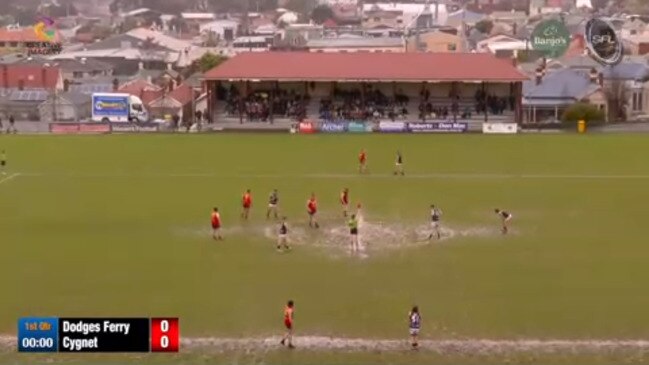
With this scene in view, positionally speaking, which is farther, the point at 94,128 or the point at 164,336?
the point at 94,128

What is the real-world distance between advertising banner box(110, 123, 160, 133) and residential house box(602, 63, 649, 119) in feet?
101

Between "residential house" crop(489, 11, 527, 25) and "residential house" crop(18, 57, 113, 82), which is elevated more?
"residential house" crop(489, 11, 527, 25)

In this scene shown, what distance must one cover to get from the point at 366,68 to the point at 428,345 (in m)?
45.5

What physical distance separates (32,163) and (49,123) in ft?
58.4

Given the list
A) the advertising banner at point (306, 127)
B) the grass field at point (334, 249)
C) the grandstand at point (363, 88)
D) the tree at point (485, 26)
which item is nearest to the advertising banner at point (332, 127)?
the advertising banner at point (306, 127)

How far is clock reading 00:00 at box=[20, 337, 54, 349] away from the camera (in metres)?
16.6

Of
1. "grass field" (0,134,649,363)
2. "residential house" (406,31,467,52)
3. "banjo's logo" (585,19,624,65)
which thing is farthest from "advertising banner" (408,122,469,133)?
"residential house" (406,31,467,52)

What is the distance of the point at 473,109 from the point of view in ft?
207

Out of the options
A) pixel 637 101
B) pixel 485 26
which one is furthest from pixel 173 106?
pixel 485 26

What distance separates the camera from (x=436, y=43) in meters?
107

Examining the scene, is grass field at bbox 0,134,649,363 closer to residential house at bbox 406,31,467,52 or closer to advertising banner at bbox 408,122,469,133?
advertising banner at bbox 408,122,469,133

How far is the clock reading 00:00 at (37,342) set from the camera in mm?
16562

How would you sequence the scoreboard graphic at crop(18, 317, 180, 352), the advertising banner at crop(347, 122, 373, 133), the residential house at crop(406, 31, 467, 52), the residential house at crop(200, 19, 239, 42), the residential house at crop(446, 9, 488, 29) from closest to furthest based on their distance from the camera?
the scoreboard graphic at crop(18, 317, 180, 352) < the advertising banner at crop(347, 122, 373, 133) < the residential house at crop(406, 31, 467, 52) < the residential house at crop(446, 9, 488, 29) < the residential house at crop(200, 19, 239, 42)

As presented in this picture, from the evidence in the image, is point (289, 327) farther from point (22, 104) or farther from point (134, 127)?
point (22, 104)
